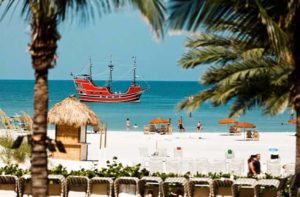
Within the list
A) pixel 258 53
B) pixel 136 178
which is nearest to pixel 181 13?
pixel 258 53

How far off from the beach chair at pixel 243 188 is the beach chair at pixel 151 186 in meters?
1.21

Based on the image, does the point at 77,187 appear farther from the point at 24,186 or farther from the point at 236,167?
the point at 236,167

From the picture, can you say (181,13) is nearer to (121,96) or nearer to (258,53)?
(258,53)

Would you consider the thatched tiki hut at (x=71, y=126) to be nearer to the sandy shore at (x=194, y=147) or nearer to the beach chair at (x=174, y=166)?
the sandy shore at (x=194, y=147)

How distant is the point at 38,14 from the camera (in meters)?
6.61

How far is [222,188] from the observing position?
11359 mm

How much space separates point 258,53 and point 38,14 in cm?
461

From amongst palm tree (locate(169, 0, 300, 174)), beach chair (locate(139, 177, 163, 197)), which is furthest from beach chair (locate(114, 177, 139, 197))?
palm tree (locate(169, 0, 300, 174))

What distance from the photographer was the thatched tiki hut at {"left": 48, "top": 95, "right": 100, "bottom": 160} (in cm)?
1959

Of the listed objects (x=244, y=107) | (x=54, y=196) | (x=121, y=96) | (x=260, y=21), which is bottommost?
(x=54, y=196)

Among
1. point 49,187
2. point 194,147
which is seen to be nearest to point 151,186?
point 49,187

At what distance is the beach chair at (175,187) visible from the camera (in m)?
11.4

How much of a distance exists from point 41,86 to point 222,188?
5367 mm

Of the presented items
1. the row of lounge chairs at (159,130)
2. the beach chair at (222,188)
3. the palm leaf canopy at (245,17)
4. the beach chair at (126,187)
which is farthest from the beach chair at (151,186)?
the row of lounge chairs at (159,130)
